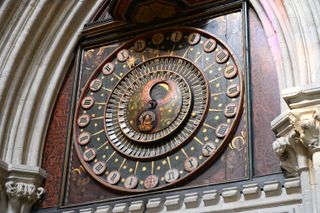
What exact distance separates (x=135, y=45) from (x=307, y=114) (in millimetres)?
3055

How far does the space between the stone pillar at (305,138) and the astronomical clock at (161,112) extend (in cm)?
75

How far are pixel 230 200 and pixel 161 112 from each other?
163 cm

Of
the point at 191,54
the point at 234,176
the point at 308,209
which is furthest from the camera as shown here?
the point at 191,54

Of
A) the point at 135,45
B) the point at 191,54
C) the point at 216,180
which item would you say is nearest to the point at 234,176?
the point at 216,180

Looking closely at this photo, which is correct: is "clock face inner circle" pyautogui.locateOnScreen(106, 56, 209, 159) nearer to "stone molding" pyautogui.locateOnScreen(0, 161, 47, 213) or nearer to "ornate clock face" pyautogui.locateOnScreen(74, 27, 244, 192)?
"ornate clock face" pyautogui.locateOnScreen(74, 27, 244, 192)

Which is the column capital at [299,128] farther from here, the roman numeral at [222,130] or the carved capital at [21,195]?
the carved capital at [21,195]

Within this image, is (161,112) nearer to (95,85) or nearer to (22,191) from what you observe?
(95,85)

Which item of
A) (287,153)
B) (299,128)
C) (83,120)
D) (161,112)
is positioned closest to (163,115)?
(161,112)

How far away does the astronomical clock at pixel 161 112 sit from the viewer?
780 centimetres

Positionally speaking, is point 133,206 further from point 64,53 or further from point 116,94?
point 64,53

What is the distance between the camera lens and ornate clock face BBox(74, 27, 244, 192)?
7.92m

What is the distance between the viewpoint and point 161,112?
834cm

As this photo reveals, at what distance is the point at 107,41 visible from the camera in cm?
930

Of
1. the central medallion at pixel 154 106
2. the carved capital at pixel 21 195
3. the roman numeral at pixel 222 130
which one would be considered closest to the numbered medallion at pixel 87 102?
the central medallion at pixel 154 106
